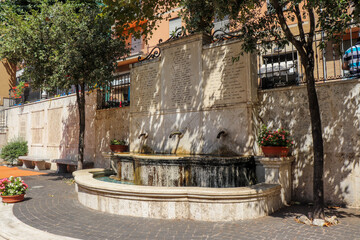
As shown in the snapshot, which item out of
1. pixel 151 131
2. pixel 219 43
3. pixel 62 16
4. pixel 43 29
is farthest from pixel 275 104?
pixel 43 29

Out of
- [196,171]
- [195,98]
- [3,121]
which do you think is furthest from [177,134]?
[3,121]

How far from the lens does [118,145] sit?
424 inches

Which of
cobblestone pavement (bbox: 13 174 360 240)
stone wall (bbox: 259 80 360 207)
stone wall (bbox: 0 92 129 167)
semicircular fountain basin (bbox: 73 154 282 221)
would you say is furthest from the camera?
stone wall (bbox: 0 92 129 167)

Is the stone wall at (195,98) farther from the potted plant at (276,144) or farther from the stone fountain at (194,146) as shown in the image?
the potted plant at (276,144)

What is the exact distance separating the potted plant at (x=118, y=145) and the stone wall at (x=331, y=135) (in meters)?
6.15

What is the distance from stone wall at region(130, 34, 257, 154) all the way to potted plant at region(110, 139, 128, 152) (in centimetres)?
55

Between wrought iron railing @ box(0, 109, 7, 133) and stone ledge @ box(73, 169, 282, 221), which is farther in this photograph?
wrought iron railing @ box(0, 109, 7, 133)

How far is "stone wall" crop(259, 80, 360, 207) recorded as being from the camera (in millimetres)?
6262

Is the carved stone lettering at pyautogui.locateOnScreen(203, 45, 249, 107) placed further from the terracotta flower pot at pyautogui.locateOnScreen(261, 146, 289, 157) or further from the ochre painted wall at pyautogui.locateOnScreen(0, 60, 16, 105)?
the ochre painted wall at pyautogui.locateOnScreen(0, 60, 16, 105)

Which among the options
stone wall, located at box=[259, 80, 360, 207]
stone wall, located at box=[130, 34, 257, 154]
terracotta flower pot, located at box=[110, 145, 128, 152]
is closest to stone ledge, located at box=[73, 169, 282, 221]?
stone wall, located at box=[259, 80, 360, 207]

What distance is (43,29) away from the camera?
1013 centimetres

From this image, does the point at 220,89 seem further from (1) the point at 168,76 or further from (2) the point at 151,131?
(2) the point at 151,131

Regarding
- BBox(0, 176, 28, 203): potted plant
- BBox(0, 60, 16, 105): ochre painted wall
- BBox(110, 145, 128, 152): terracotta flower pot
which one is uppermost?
BBox(0, 60, 16, 105): ochre painted wall

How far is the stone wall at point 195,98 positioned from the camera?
303 inches
